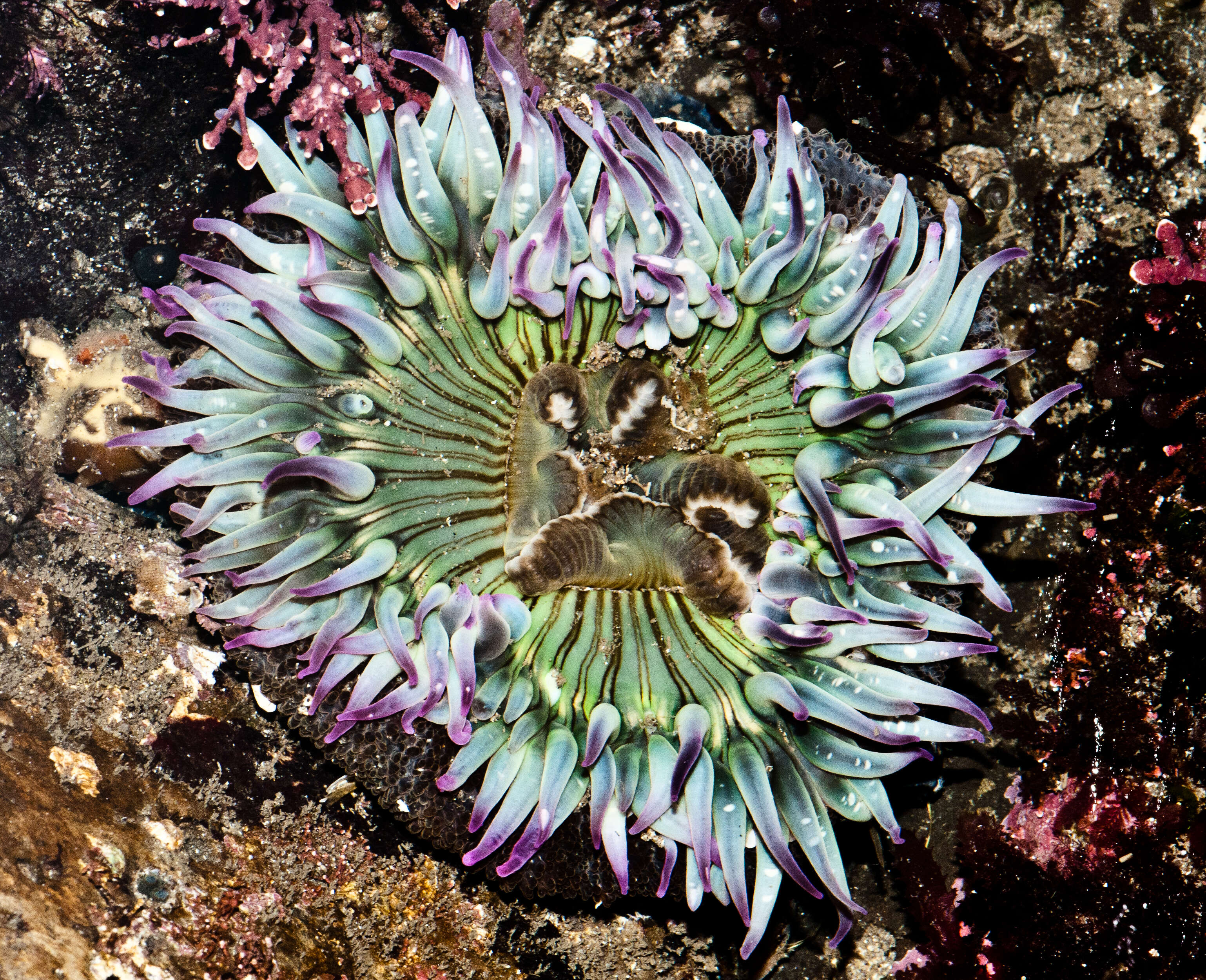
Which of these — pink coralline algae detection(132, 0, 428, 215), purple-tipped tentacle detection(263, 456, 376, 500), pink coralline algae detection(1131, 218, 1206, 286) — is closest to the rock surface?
pink coralline algae detection(1131, 218, 1206, 286)

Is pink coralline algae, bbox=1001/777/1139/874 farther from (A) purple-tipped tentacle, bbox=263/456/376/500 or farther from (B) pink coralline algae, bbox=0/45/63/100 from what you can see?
(B) pink coralline algae, bbox=0/45/63/100

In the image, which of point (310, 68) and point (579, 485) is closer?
point (579, 485)

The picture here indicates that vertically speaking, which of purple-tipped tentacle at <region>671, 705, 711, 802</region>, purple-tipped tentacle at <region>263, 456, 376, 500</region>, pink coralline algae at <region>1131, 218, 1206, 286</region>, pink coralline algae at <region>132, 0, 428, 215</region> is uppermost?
pink coralline algae at <region>1131, 218, 1206, 286</region>

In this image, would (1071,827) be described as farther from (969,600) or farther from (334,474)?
(334,474)

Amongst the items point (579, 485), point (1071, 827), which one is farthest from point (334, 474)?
point (1071, 827)

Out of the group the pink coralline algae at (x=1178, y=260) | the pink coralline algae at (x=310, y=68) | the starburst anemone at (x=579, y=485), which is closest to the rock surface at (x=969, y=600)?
the pink coralline algae at (x=1178, y=260)

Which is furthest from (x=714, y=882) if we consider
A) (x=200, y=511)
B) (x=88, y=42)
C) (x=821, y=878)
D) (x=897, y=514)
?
(x=88, y=42)
